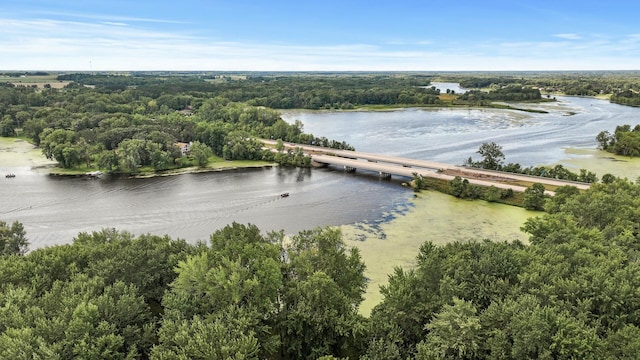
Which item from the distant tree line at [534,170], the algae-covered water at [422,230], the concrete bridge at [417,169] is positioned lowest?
the algae-covered water at [422,230]

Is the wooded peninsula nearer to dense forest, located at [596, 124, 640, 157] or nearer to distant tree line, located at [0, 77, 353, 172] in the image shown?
distant tree line, located at [0, 77, 353, 172]

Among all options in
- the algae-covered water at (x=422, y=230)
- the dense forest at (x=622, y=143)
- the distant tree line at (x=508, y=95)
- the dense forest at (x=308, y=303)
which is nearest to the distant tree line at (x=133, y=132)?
the algae-covered water at (x=422, y=230)

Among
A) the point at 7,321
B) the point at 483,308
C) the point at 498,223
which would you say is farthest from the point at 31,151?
the point at 483,308

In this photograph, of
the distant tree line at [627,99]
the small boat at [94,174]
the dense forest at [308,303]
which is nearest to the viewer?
the dense forest at [308,303]

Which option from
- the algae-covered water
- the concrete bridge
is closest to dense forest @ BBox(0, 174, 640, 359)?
the algae-covered water

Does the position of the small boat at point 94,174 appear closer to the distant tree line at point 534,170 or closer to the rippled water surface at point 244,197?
the rippled water surface at point 244,197
